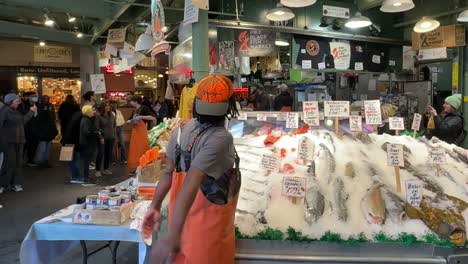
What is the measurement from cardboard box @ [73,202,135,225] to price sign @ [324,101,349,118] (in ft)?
6.32

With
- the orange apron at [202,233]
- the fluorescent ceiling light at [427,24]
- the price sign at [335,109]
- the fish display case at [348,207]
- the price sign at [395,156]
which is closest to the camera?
the orange apron at [202,233]

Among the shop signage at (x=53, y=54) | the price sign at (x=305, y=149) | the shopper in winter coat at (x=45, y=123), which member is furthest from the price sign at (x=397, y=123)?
the shop signage at (x=53, y=54)

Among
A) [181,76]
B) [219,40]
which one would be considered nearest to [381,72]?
[219,40]

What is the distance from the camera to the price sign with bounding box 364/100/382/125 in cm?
A: 386

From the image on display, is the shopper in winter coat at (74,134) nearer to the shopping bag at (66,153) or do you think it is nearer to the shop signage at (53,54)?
the shopping bag at (66,153)

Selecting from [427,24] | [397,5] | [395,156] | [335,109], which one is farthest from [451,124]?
[395,156]

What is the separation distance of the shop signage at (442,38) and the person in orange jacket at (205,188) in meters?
8.34

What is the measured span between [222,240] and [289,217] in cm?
83

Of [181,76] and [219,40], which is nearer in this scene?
[181,76]

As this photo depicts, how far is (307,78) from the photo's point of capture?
9.22 metres

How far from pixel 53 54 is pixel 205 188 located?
16.0 meters

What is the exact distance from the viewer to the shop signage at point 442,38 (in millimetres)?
8914

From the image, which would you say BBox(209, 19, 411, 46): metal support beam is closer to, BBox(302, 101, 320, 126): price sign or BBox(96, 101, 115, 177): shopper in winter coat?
BBox(96, 101, 115, 177): shopper in winter coat

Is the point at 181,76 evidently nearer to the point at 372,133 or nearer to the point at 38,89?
the point at 372,133
